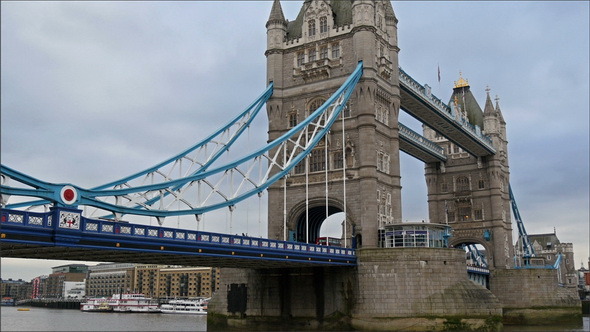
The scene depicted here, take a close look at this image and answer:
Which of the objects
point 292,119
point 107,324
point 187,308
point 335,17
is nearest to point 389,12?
point 335,17

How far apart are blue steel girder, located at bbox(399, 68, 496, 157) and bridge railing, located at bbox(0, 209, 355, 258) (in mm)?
22313

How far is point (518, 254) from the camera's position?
8431cm

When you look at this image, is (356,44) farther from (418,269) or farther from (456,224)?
(456,224)

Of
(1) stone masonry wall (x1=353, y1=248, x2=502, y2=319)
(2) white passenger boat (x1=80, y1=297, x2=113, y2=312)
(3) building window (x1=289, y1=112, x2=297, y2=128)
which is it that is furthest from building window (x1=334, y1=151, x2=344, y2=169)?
(2) white passenger boat (x1=80, y1=297, x2=113, y2=312)

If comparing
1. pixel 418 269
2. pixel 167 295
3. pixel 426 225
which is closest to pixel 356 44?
pixel 426 225

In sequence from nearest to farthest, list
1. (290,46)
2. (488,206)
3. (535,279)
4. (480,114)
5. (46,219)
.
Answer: (46,219) → (290,46) → (535,279) → (488,206) → (480,114)

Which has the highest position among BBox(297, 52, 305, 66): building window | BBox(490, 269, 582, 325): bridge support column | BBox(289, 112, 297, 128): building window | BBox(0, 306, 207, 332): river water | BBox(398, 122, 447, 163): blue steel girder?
BBox(297, 52, 305, 66): building window

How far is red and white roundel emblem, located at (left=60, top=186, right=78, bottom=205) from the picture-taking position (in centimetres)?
2494

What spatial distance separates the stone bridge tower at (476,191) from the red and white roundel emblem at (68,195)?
55.9 m

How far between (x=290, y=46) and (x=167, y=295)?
109 m

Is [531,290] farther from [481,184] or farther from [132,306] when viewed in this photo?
[132,306]

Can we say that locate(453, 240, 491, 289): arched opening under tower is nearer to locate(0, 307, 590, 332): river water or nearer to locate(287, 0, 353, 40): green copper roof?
locate(0, 307, 590, 332): river water

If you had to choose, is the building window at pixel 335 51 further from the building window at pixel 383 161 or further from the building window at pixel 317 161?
the building window at pixel 383 161

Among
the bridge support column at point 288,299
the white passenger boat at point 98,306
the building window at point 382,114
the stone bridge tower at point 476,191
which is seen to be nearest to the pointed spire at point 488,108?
the stone bridge tower at point 476,191
